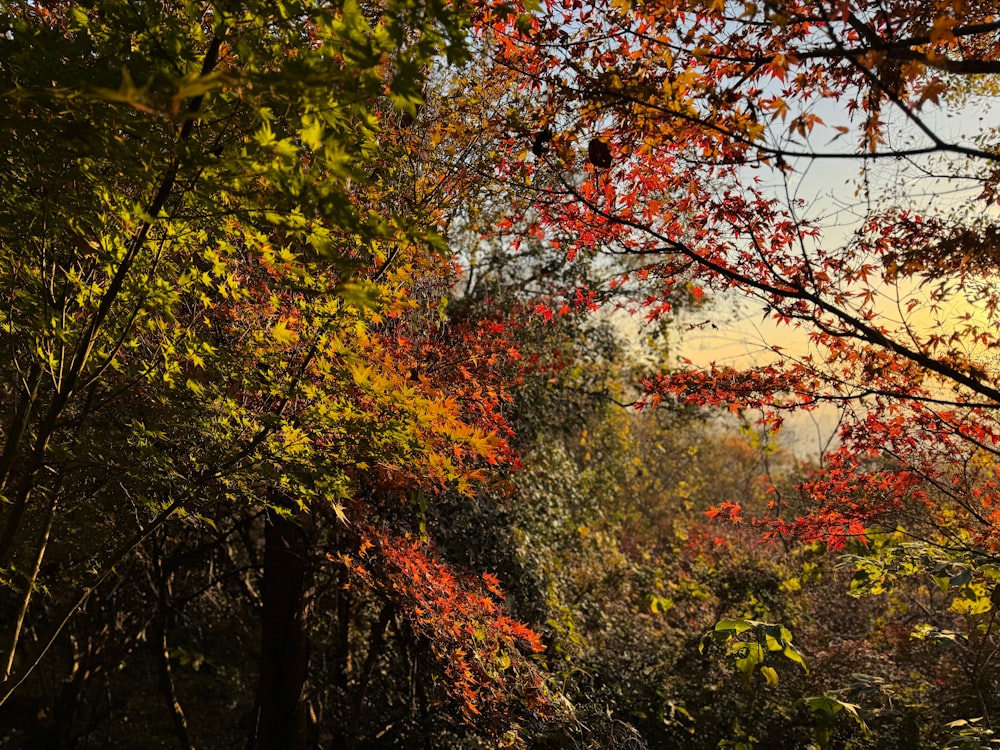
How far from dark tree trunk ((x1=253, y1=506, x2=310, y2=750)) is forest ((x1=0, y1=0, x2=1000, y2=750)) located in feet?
0.10

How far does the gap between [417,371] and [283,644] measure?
9.97 ft

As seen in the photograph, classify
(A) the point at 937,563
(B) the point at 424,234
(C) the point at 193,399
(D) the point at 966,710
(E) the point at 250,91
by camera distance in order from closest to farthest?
(E) the point at 250,91 → (B) the point at 424,234 → (C) the point at 193,399 → (A) the point at 937,563 → (D) the point at 966,710

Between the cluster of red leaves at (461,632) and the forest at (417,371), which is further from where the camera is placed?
the cluster of red leaves at (461,632)

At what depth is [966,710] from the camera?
725cm

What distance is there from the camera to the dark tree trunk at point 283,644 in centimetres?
600

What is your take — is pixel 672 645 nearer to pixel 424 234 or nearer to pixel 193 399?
pixel 193 399

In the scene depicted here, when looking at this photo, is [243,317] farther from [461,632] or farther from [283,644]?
[283,644]

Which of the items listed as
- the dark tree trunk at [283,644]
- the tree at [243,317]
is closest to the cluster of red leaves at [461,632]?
the tree at [243,317]

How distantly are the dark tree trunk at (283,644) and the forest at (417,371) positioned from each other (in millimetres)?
30

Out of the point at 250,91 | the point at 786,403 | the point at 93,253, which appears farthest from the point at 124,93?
the point at 786,403

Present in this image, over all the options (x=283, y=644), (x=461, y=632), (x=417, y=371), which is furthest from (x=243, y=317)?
(x=283, y=644)

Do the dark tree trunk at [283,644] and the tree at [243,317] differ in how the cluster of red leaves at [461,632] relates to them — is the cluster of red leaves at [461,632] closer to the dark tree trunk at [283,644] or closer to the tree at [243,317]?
the tree at [243,317]

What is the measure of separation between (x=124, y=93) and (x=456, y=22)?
1107 mm

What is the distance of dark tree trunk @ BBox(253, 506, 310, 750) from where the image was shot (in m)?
6.00
